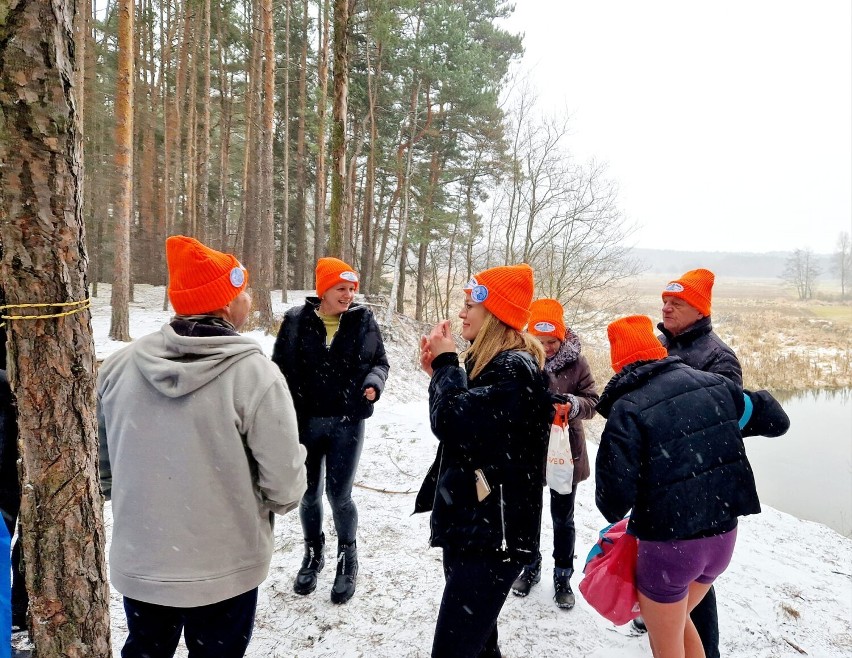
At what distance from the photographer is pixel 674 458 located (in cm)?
194

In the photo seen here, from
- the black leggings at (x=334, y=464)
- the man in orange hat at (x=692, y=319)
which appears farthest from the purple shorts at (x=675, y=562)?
the black leggings at (x=334, y=464)

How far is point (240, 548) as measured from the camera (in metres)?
1.68

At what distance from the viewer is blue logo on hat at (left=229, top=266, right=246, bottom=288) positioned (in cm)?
176

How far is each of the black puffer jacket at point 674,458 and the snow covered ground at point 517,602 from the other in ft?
Result: 4.51

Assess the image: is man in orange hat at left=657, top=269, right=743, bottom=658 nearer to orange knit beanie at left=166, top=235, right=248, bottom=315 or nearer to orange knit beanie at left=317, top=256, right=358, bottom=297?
orange knit beanie at left=317, top=256, right=358, bottom=297

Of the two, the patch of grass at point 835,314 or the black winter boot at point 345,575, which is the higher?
the black winter boot at point 345,575

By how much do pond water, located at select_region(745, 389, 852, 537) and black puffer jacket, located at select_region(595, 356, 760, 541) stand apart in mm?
7741

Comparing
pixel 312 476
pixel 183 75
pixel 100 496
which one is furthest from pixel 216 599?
pixel 183 75

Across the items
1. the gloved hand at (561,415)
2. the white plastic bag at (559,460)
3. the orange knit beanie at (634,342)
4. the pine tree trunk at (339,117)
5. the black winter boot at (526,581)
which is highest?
the pine tree trunk at (339,117)

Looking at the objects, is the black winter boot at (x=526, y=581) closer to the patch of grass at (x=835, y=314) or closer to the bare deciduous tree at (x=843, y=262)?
the patch of grass at (x=835, y=314)

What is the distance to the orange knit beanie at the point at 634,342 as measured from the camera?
2.11m

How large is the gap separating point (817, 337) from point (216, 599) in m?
30.7

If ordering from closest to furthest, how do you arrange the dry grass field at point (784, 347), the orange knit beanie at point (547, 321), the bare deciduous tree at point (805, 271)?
the orange knit beanie at point (547, 321)
the dry grass field at point (784, 347)
the bare deciduous tree at point (805, 271)

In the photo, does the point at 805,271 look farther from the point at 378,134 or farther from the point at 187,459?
the point at 187,459
